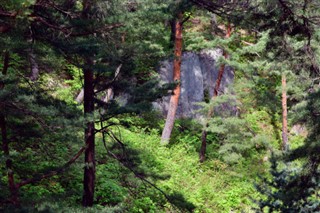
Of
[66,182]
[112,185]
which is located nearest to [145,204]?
[112,185]

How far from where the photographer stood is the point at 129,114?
779cm

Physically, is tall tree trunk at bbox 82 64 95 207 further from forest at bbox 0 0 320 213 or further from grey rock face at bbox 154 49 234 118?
grey rock face at bbox 154 49 234 118

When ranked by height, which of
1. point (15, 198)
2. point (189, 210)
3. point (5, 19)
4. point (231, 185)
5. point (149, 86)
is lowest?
point (231, 185)

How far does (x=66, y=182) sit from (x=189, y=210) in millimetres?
3726

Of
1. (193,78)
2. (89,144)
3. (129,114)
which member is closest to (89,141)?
(89,144)

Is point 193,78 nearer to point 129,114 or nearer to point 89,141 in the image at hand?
point 129,114

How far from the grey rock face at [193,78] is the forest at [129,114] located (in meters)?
2.71

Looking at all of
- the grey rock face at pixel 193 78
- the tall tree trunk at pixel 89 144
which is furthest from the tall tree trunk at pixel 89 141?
the grey rock face at pixel 193 78

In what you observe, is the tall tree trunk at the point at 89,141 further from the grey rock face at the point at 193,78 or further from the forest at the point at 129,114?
the grey rock face at the point at 193,78

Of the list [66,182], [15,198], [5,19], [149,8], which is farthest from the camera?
[66,182]

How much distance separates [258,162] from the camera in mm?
13828

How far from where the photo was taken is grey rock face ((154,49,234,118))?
54.1 feet

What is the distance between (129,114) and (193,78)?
9.97m

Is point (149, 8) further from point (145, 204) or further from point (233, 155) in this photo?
point (233, 155)
